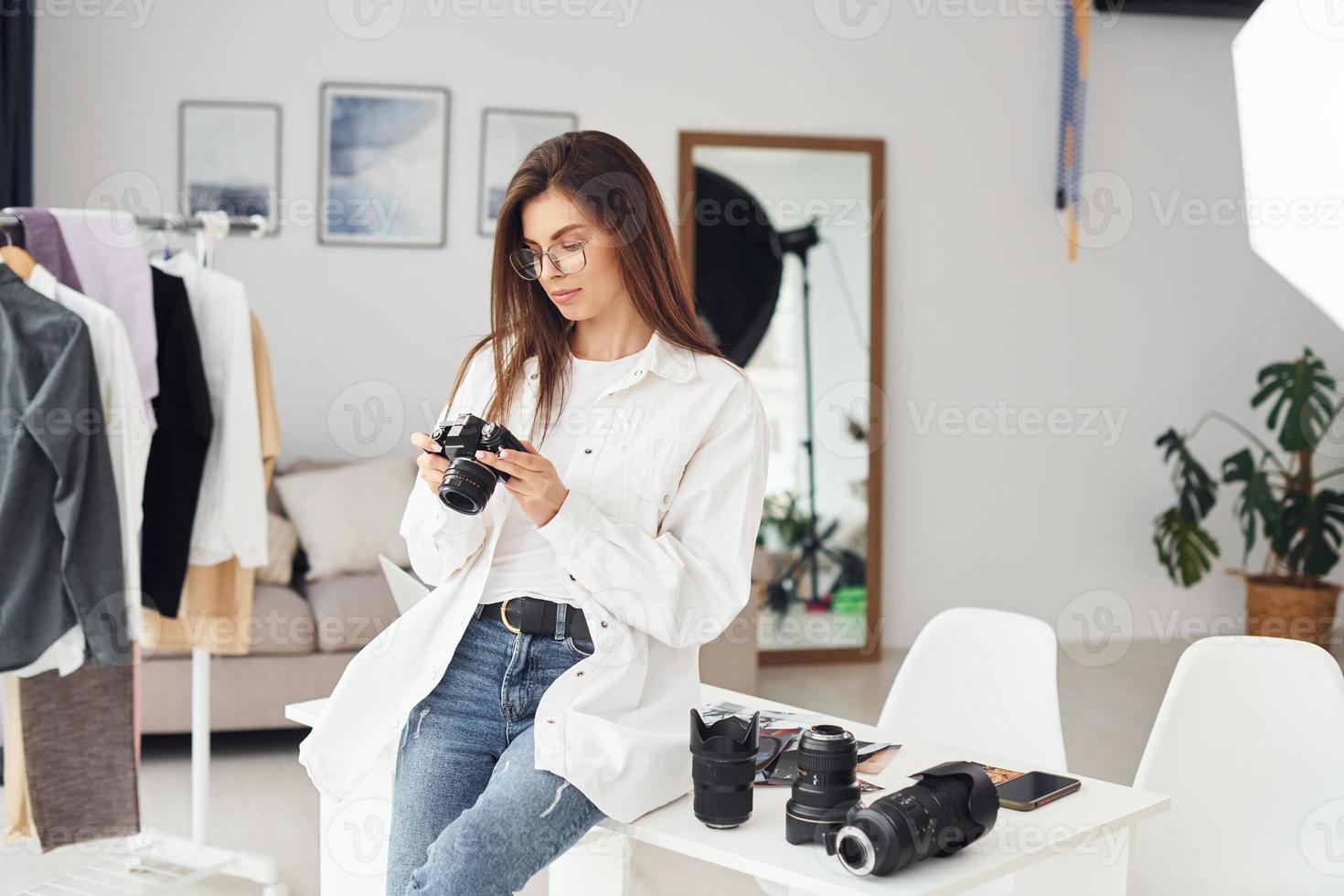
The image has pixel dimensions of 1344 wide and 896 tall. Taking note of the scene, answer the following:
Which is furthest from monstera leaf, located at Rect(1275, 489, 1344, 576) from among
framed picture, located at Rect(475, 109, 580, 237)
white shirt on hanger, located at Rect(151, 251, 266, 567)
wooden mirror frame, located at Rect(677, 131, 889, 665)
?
white shirt on hanger, located at Rect(151, 251, 266, 567)

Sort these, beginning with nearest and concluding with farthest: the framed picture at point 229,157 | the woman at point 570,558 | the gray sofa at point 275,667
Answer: the woman at point 570,558 → the gray sofa at point 275,667 → the framed picture at point 229,157

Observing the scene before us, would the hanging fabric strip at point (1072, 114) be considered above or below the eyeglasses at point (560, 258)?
above

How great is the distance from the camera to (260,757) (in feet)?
12.6

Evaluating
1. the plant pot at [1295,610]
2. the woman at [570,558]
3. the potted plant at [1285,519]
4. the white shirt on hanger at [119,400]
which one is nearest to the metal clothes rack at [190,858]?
the white shirt on hanger at [119,400]

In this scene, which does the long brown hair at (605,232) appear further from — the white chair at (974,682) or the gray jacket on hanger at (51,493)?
the gray jacket on hanger at (51,493)

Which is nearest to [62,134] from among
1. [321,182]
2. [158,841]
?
[321,182]

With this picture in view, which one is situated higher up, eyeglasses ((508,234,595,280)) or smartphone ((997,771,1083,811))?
eyeglasses ((508,234,595,280))

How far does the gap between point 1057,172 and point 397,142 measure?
2.64 meters

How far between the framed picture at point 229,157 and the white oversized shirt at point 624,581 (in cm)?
326

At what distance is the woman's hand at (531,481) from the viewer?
160 centimetres

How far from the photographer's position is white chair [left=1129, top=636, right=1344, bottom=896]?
2.06m

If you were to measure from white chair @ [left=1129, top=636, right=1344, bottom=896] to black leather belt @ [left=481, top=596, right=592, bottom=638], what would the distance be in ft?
3.19

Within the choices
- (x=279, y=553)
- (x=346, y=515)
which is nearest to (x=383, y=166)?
(x=346, y=515)

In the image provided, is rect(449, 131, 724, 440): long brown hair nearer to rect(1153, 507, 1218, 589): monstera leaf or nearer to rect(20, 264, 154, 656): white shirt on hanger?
rect(20, 264, 154, 656): white shirt on hanger
